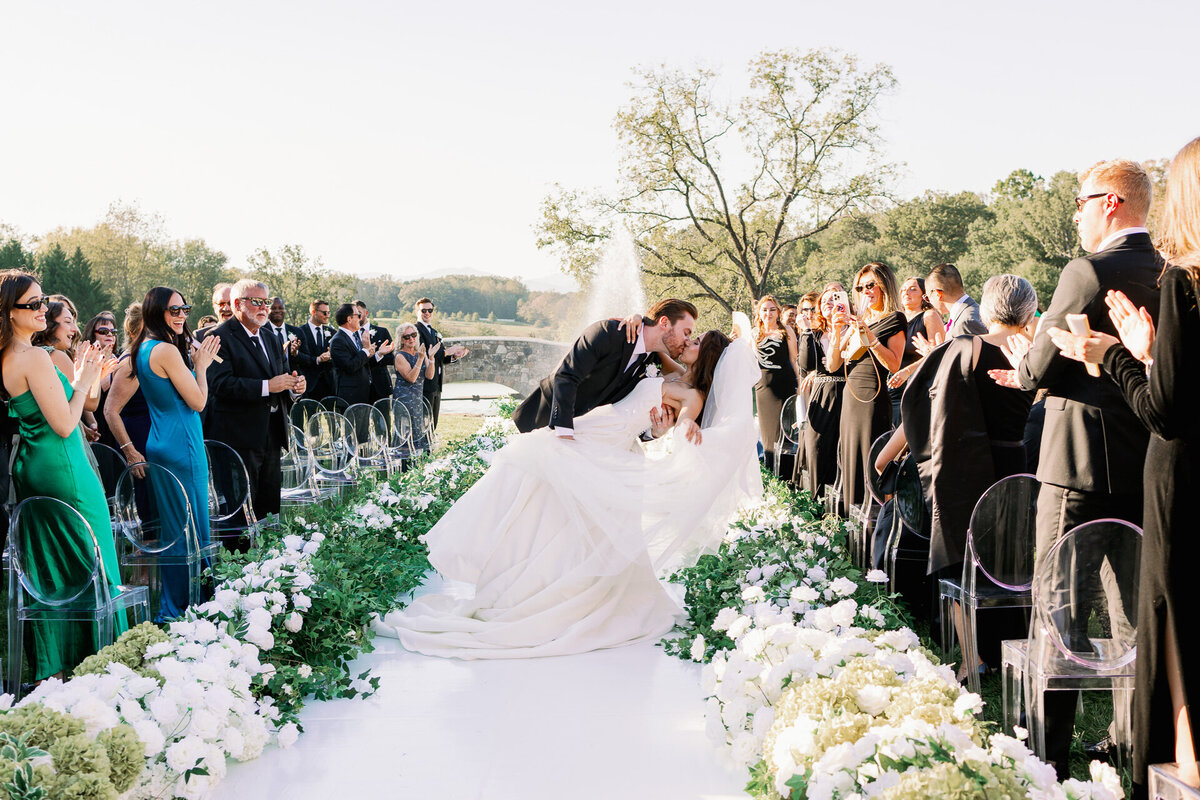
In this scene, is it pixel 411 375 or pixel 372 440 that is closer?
pixel 372 440

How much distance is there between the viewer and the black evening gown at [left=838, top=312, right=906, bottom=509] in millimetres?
6648

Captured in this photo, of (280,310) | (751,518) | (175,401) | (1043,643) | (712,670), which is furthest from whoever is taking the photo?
(280,310)

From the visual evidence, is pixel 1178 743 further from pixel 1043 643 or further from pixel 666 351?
pixel 666 351

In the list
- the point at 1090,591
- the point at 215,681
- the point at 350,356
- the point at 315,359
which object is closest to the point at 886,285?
the point at 1090,591

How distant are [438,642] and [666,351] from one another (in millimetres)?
2255

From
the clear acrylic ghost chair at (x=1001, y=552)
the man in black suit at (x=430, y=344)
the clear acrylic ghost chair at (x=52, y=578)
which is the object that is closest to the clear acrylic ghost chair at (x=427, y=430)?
the man in black suit at (x=430, y=344)

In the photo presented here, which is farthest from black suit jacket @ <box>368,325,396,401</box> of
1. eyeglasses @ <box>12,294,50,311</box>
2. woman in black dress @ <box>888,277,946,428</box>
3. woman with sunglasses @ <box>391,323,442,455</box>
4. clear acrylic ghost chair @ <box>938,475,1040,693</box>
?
clear acrylic ghost chair @ <box>938,475,1040,693</box>

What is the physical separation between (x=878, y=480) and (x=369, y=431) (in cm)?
539

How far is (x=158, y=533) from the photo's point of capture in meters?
4.93

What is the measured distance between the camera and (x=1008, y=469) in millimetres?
4445

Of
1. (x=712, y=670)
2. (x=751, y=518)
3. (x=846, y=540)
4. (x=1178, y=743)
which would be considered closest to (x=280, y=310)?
(x=751, y=518)

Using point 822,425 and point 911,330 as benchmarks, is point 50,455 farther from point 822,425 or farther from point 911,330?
point 822,425

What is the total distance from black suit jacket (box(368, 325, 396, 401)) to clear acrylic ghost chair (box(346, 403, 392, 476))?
3.94 meters

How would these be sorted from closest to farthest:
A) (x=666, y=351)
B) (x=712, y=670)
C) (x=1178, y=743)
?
(x=1178, y=743) < (x=712, y=670) < (x=666, y=351)
